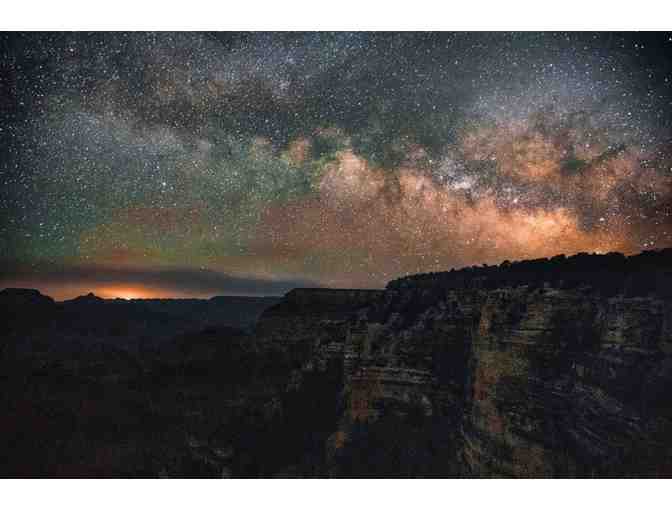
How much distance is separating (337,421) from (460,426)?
4.37 metres

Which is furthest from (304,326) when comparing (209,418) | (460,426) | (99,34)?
(99,34)

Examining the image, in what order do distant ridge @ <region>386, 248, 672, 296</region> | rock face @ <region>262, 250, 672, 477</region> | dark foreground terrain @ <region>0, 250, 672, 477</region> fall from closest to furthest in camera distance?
rock face @ <region>262, 250, 672, 477</region> < dark foreground terrain @ <region>0, 250, 672, 477</region> < distant ridge @ <region>386, 248, 672, 296</region>

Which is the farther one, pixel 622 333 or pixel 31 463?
pixel 31 463

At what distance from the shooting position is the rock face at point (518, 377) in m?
5.39

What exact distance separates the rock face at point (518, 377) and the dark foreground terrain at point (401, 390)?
3cm

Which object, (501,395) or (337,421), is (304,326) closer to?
(337,421)

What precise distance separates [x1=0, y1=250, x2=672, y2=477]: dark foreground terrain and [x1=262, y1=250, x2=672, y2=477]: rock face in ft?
0.09

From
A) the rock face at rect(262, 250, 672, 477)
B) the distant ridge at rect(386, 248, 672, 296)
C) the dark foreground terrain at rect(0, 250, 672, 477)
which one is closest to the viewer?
the rock face at rect(262, 250, 672, 477)

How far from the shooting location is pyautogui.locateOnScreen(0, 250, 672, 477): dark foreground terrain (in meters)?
5.66

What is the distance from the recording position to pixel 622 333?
564 cm

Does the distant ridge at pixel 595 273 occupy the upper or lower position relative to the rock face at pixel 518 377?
upper
